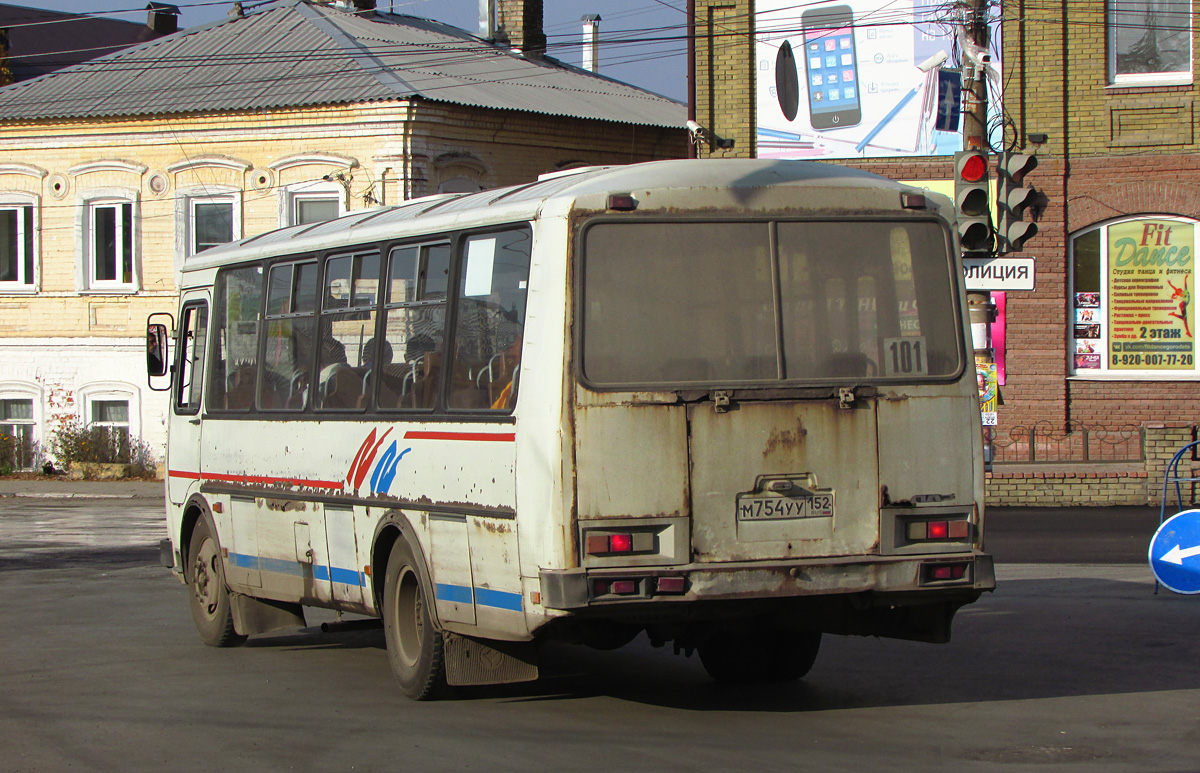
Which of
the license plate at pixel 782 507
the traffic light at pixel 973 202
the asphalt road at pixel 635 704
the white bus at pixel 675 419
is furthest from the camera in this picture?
the traffic light at pixel 973 202

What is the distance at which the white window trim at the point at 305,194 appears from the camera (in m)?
28.8

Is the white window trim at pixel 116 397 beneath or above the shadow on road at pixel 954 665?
above

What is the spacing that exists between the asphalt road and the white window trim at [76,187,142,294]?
18940 millimetres

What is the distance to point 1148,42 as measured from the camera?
77.4ft

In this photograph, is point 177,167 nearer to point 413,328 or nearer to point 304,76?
point 304,76

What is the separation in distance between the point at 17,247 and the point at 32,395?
121 inches

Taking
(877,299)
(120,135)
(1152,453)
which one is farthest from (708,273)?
(120,135)

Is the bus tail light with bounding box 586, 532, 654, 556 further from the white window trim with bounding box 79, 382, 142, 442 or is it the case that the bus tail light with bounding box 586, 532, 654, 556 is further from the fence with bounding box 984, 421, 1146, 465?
the white window trim with bounding box 79, 382, 142, 442

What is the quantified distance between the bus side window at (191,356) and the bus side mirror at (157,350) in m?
0.25

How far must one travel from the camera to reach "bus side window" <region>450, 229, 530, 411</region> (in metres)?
7.43

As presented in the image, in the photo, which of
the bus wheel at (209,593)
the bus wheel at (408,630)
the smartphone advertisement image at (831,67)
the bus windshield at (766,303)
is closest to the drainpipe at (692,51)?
the smartphone advertisement image at (831,67)

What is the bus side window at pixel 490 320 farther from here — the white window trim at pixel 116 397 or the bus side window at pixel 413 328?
the white window trim at pixel 116 397

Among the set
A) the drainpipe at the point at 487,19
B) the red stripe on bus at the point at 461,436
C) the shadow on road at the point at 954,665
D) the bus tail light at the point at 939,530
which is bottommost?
the shadow on road at the point at 954,665

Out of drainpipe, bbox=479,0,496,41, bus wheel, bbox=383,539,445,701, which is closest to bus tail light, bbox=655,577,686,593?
bus wheel, bbox=383,539,445,701
